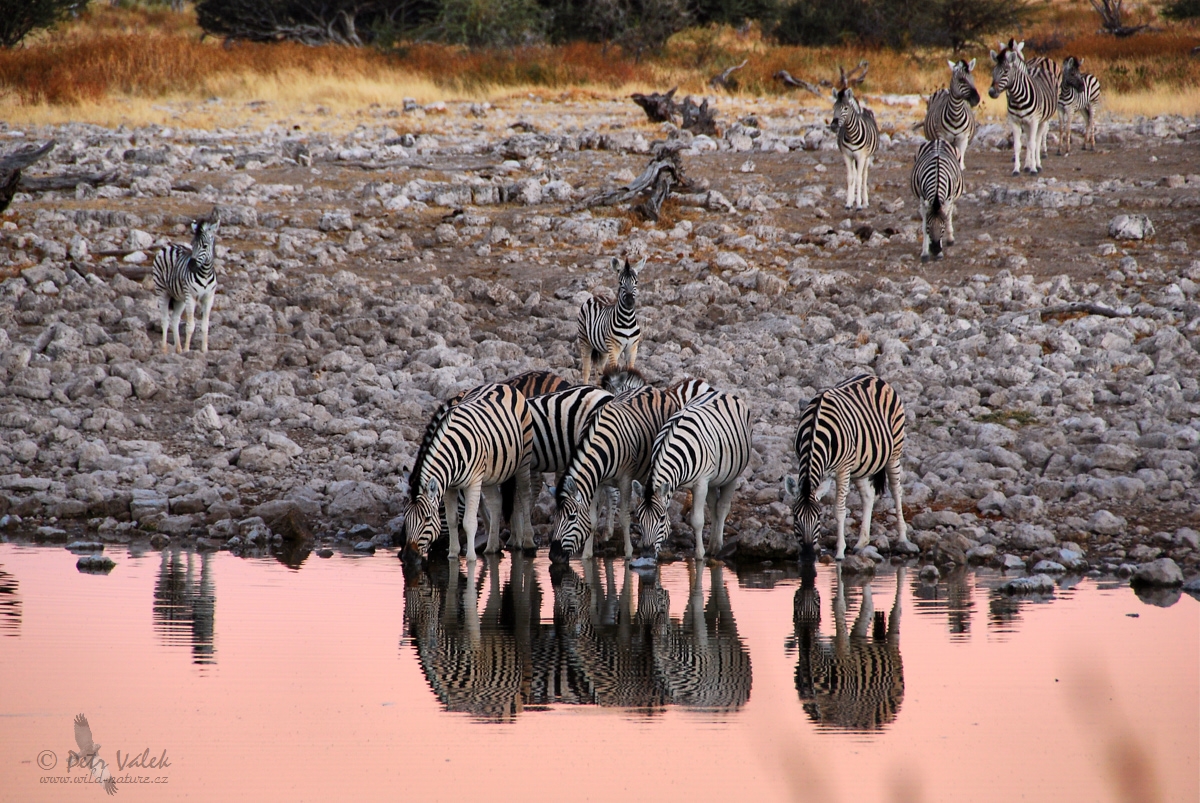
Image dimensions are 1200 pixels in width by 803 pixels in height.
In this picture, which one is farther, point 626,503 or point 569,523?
point 626,503

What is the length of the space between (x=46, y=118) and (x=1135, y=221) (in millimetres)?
18661

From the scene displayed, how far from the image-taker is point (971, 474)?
35.6ft

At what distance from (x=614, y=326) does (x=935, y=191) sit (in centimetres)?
531

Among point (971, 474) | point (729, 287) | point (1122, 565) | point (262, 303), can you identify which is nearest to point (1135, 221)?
point (729, 287)

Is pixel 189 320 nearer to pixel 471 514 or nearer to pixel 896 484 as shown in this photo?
pixel 471 514

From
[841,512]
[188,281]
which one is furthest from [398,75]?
[841,512]

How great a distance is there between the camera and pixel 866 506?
32.8ft

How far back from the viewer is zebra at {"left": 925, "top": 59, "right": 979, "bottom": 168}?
62.0 ft

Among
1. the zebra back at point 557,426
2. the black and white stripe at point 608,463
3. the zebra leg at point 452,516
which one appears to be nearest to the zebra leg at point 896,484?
the black and white stripe at point 608,463

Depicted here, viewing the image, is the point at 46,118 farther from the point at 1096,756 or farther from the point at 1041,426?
the point at 1096,756

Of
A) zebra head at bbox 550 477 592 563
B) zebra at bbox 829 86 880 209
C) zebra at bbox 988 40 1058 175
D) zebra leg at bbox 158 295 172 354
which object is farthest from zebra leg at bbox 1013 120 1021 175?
zebra head at bbox 550 477 592 563

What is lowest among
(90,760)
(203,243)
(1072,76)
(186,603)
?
(186,603)

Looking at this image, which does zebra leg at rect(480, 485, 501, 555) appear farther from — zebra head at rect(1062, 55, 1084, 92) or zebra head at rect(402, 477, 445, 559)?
zebra head at rect(1062, 55, 1084, 92)

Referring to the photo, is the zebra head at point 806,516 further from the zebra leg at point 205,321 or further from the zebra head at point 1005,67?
the zebra head at point 1005,67
